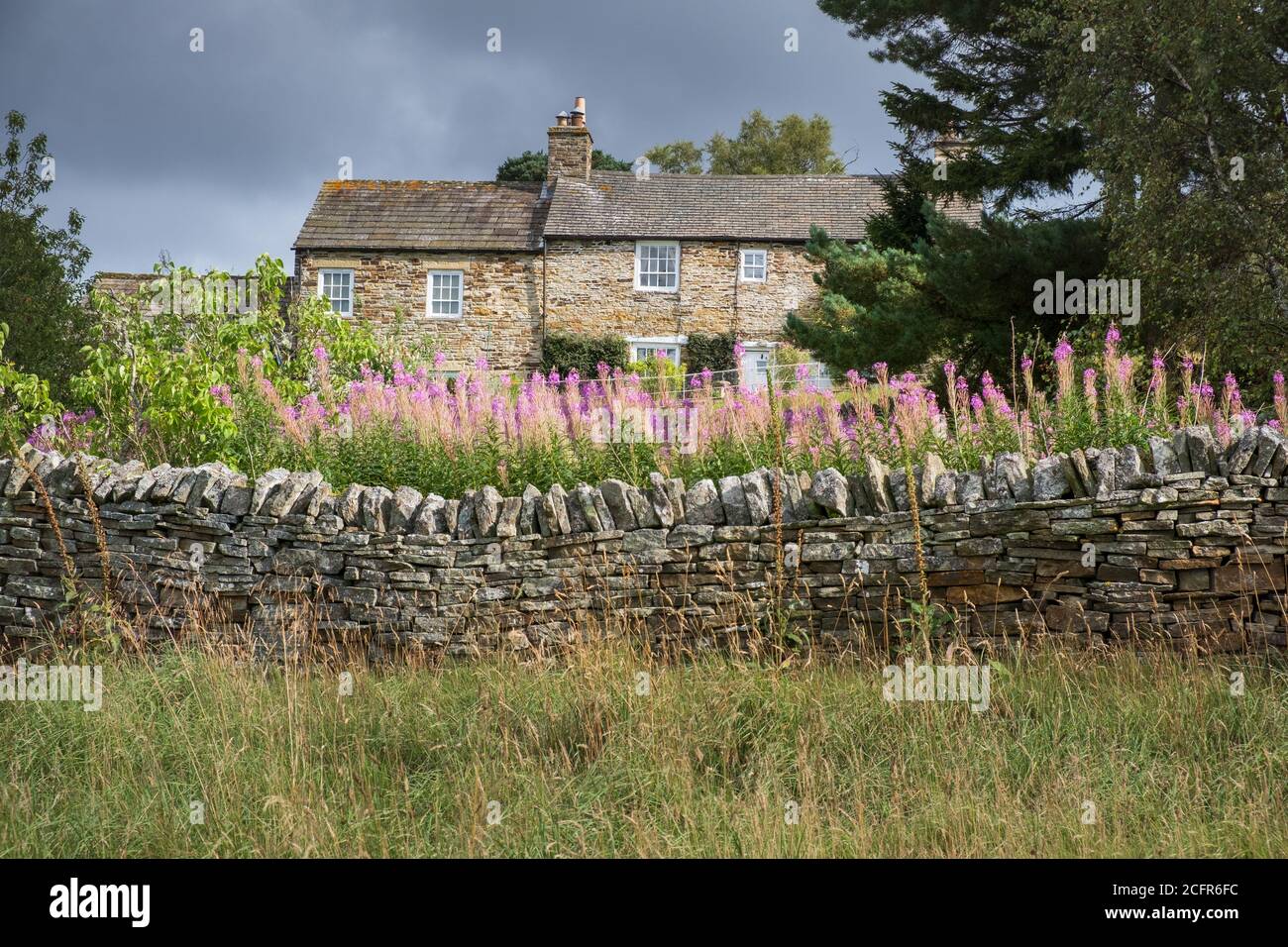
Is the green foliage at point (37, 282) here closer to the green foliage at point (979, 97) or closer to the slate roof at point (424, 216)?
the slate roof at point (424, 216)

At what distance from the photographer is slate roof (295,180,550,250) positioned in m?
25.5

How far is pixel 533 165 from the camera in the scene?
131 ft

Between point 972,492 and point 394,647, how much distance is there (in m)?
3.25

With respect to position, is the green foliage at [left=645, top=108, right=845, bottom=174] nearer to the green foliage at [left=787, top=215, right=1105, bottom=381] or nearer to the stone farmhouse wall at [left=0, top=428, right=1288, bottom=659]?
the green foliage at [left=787, top=215, right=1105, bottom=381]

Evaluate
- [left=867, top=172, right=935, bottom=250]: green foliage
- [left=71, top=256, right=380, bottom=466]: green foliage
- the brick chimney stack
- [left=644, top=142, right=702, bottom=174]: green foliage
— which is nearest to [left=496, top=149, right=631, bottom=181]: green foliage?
[left=644, top=142, right=702, bottom=174]: green foliage

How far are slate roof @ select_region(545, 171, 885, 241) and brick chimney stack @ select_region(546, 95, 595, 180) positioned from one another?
41 cm

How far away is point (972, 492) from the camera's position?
530 cm

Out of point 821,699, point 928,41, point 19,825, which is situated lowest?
point 19,825

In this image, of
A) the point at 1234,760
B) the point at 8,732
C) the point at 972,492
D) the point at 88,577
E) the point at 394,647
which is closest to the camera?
the point at 1234,760

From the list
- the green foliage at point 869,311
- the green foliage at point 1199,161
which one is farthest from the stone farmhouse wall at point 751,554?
the green foliage at point 869,311

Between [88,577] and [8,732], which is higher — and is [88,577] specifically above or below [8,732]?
above

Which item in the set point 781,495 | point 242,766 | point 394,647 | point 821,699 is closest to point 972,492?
point 781,495

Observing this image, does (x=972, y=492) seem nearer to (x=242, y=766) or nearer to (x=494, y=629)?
(x=494, y=629)

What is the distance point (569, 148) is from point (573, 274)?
13.5 feet
